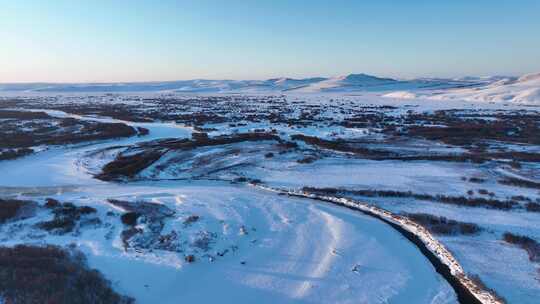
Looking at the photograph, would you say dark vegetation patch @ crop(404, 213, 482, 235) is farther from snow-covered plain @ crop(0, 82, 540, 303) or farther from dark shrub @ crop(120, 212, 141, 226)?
dark shrub @ crop(120, 212, 141, 226)

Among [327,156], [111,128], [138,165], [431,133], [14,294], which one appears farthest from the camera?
[111,128]

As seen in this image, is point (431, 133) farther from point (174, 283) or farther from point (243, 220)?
point (174, 283)

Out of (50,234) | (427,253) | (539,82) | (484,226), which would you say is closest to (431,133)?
(484,226)

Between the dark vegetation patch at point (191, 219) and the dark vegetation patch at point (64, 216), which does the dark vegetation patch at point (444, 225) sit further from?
the dark vegetation patch at point (64, 216)

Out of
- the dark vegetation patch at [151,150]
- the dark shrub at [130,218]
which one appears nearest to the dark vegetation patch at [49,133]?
the dark vegetation patch at [151,150]

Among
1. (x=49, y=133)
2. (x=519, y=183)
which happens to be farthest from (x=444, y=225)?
(x=49, y=133)

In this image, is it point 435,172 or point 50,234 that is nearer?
point 50,234

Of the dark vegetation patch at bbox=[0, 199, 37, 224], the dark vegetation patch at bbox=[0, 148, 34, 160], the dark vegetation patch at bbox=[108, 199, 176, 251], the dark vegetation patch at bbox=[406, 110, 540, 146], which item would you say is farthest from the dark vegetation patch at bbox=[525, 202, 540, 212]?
the dark vegetation patch at bbox=[0, 148, 34, 160]
